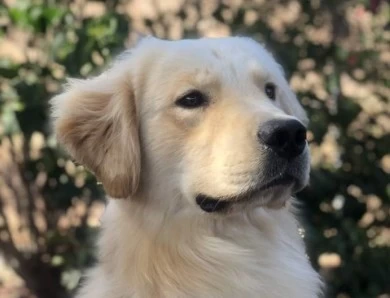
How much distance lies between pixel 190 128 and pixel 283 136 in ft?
1.34

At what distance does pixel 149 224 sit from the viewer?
300 cm

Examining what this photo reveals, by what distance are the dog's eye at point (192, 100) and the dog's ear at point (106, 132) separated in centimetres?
22

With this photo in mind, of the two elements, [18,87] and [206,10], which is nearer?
[18,87]

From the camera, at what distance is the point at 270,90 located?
318cm

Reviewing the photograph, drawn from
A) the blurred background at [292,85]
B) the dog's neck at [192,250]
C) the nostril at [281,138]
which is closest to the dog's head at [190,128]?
the nostril at [281,138]

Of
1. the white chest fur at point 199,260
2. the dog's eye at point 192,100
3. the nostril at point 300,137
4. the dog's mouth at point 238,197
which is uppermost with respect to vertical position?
the nostril at point 300,137

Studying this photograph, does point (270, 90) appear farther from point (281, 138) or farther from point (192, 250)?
point (192, 250)

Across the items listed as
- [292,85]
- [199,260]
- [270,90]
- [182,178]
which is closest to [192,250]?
[199,260]

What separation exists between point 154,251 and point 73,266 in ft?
5.65

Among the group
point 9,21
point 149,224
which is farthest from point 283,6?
point 149,224

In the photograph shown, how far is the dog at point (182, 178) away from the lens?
2.85m

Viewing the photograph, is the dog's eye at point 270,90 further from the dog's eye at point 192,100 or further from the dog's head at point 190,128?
the dog's eye at point 192,100

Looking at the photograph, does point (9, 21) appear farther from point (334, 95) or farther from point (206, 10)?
point (334, 95)

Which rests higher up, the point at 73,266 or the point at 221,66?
the point at 221,66
